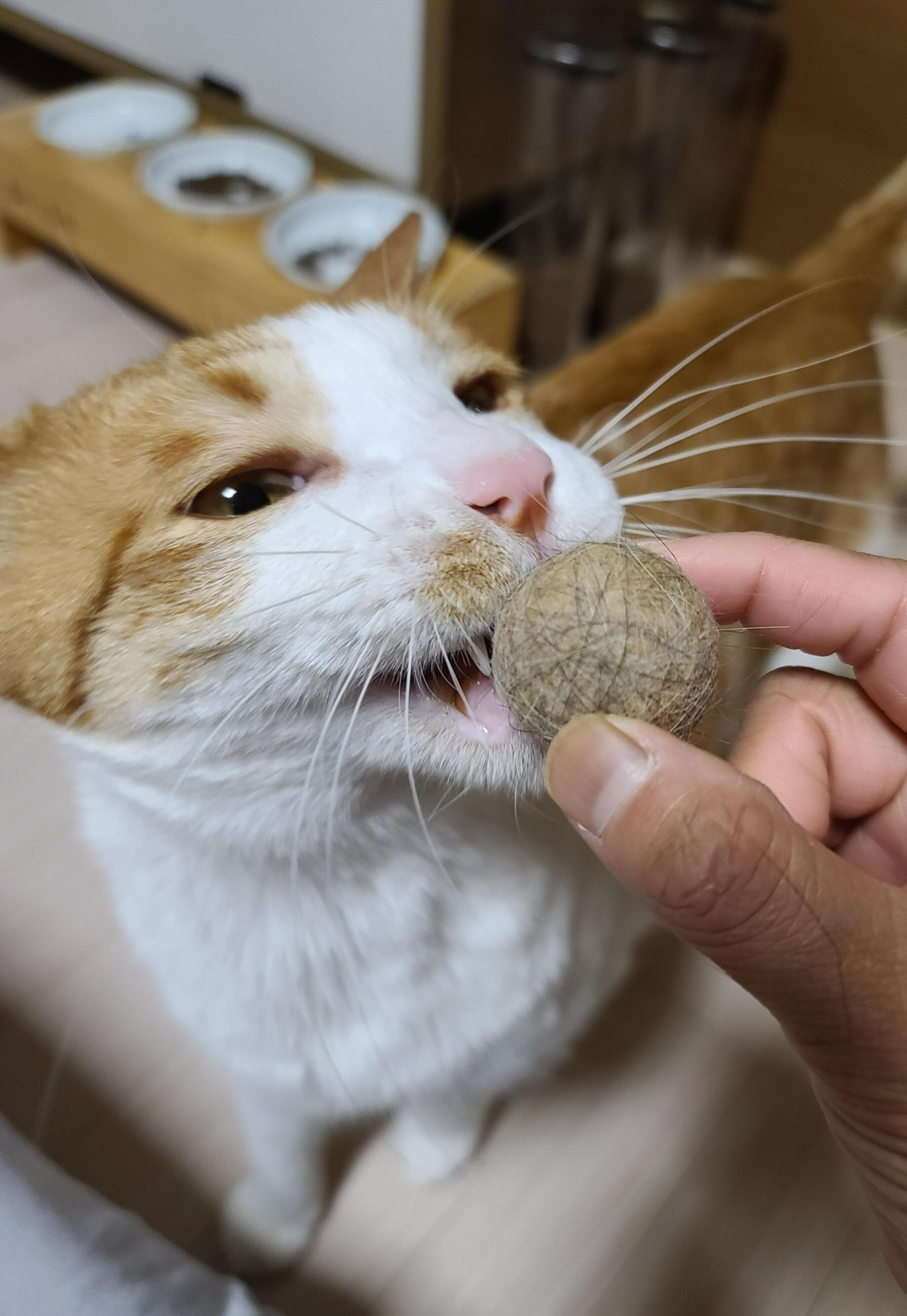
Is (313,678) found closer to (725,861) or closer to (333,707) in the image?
(333,707)

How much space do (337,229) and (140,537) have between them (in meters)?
1.48

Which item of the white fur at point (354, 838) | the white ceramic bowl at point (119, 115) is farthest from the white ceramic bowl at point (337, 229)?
the white fur at point (354, 838)

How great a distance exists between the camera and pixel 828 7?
2045 mm

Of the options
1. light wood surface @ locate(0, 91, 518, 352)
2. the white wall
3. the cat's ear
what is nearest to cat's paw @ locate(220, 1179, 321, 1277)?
the cat's ear

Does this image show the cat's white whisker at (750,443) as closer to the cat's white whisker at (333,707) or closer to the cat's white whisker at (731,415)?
the cat's white whisker at (731,415)

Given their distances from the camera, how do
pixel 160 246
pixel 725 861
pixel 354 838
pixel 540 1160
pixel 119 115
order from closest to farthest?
pixel 725 861 → pixel 354 838 → pixel 540 1160 → pixel 160 246 → pixel 119 115

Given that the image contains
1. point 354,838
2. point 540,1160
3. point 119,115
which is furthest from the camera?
point 119,115

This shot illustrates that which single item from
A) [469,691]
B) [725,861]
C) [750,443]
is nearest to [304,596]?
[469,691]

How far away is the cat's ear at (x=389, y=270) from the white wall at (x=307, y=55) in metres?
1.13

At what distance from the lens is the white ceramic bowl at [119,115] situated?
6.60 feet

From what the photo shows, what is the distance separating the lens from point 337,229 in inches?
72.6

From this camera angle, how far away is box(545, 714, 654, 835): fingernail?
1.40 ft

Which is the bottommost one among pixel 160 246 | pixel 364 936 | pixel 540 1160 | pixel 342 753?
pixel 540 1160

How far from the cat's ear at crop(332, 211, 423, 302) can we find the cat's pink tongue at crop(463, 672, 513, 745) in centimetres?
43
